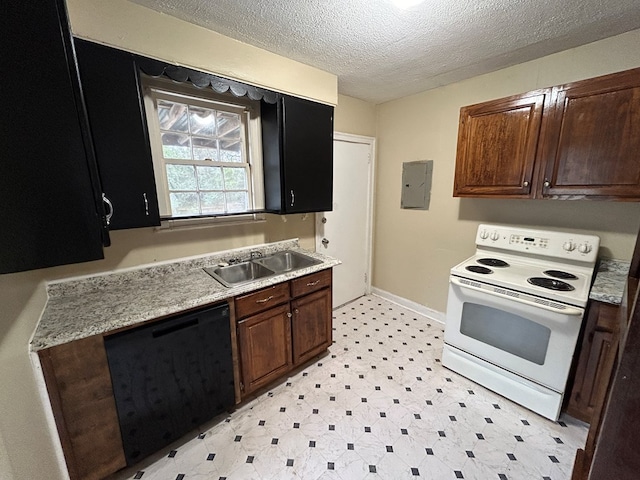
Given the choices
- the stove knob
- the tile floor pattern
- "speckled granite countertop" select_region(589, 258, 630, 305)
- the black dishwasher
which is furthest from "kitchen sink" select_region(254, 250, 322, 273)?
the stove knob

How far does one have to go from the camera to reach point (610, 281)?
1.77 meters

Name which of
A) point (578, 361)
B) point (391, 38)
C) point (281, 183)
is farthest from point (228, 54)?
point (578, 361)

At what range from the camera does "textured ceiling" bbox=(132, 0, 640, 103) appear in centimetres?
148

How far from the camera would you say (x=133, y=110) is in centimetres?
150

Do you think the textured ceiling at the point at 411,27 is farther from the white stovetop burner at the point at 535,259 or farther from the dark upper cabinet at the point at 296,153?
the white stovetop burner at the point at 535,259

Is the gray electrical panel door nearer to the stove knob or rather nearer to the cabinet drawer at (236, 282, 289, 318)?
the stove knob

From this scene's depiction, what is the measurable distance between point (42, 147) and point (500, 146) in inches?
105

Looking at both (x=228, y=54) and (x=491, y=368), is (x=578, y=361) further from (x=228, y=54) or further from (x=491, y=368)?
(x=228, y=54)

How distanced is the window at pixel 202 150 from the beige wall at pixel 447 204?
5.74 ft

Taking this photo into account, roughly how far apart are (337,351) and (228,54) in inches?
102

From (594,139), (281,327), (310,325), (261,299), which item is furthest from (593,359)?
(261,299)

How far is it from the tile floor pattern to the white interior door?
1.24m

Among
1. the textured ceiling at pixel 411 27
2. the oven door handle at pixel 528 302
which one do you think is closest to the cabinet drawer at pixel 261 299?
the oven door handle at pixel 528 302

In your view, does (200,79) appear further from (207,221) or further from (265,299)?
(265,299)
